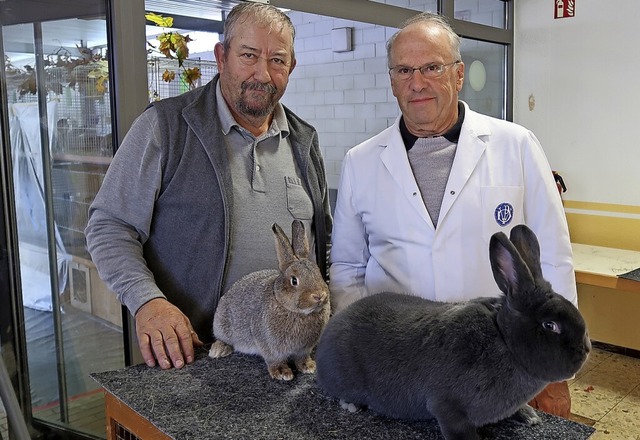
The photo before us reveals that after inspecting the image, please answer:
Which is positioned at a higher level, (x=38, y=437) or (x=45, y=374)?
(x=45, y=374)

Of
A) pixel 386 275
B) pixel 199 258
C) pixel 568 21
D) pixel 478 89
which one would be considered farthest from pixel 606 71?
pixel 199 258

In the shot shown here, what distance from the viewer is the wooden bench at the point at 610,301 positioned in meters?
3.68

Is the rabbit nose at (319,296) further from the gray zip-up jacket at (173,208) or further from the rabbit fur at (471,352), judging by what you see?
the gray zip-up jacket at (173,208)

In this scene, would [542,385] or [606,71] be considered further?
[606,71]

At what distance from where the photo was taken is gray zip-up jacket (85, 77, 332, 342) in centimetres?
154

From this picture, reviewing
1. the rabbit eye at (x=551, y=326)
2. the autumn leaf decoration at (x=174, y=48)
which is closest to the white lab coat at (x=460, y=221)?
the rabbit eye at (x=551, y=326)

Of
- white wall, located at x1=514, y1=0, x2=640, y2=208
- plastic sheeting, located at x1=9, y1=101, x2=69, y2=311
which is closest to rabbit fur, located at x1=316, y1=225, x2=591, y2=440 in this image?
plastic sheeting, located at x1=9, y1=101, x2=69, y2=311

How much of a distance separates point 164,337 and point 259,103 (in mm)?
680

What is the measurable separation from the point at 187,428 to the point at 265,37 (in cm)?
100

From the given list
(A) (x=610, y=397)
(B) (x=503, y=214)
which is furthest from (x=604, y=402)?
(B) (x=503, y=214)

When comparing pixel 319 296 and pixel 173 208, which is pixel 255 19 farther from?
pixel 319 296

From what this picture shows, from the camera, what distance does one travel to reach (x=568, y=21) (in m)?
4.38

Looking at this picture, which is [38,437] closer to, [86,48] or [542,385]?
[86,48]

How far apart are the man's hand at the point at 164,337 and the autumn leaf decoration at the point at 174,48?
1501 mm
